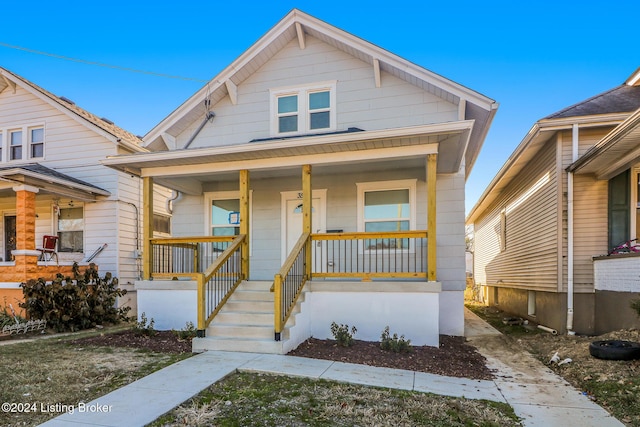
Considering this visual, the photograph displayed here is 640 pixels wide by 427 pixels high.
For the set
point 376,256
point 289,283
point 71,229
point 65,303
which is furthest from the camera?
point 71,229

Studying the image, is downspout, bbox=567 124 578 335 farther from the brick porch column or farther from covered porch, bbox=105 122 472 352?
the brick porch column

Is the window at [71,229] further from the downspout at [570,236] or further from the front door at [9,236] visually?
the downspout at [570,236]

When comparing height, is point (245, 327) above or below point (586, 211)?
below

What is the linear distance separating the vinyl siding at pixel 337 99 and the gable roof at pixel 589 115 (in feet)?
6.15

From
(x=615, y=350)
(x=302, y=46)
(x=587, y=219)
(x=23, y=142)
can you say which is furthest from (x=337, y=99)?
(x=23, y=142)

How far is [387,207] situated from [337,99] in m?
2.82

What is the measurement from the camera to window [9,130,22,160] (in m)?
12.1

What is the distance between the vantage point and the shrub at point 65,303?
8391 millimetres

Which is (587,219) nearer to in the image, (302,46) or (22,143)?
(302,46)

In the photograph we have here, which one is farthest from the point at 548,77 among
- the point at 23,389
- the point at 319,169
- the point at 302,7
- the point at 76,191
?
the point at 23,389

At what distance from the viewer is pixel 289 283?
21.2 feet

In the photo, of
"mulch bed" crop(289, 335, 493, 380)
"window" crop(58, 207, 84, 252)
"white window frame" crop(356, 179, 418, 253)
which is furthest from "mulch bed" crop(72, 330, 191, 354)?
"window" crop(58, 207, 84, 252)

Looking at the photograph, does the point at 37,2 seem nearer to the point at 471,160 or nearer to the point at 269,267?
the point at 269,267

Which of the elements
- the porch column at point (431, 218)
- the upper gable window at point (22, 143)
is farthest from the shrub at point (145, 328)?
the upper gable window at point (22, 143)
